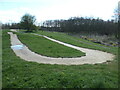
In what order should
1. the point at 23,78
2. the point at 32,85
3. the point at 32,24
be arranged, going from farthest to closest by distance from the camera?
the point at 32,24 < the point at 23,78 < the point at 32,85

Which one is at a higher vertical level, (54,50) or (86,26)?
(86,26)

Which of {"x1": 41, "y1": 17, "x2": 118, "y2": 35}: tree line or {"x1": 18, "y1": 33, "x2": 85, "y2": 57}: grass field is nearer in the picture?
{"x1": 18, "y1": 33, "x2": 85, "y2": 57}: grass field

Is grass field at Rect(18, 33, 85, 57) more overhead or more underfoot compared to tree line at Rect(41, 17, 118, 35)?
more underfoot

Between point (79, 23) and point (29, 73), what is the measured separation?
171 feet

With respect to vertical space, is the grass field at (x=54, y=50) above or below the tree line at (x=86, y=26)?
below

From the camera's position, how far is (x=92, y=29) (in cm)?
5000

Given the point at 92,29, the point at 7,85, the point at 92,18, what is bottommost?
→ the point at 7,85

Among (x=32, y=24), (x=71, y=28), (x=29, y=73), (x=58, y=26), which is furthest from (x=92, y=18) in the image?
(x=29, y=73)

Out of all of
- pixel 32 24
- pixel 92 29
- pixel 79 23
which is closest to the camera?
pixel 32 24

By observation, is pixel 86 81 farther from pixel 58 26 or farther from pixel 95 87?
pixel 58 26

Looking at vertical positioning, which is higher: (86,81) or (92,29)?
(92,29)

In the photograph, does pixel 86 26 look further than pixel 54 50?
Yes

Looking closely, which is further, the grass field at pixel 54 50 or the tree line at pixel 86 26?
the tree line at pixel 86 26

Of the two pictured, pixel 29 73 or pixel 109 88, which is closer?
pixel 109 88
